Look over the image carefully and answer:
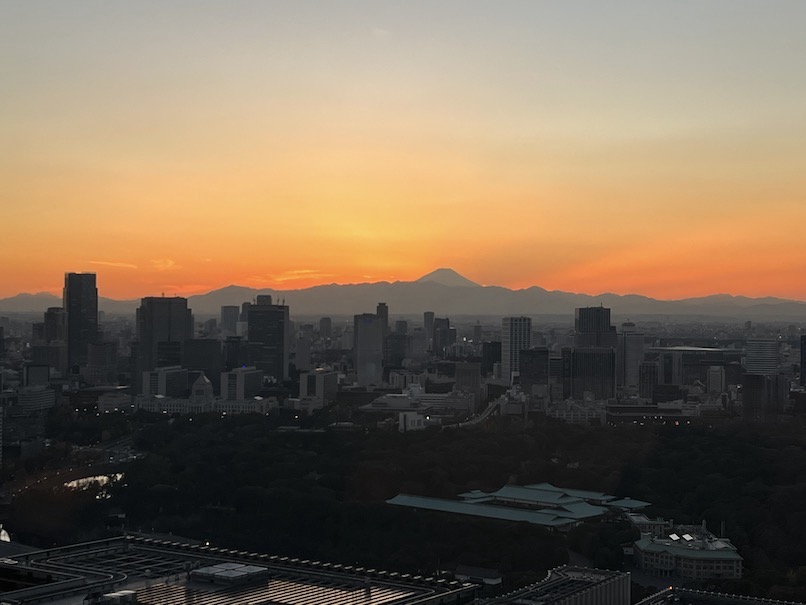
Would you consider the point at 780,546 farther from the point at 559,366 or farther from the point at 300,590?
the point at 559,366

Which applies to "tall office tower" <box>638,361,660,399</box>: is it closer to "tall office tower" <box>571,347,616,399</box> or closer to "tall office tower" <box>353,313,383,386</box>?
"tall office tower" <box>571,347,616,399</box>

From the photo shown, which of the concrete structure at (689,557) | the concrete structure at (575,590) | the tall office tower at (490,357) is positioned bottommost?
the concrete structure at (689,557)

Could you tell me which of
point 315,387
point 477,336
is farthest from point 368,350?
point 477,336

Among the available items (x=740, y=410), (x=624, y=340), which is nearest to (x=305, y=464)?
(x=740, y=410)

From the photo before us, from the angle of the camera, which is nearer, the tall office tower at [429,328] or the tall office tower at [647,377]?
the tall office tower at [647,377]

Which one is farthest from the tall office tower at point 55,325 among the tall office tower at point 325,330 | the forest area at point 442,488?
the forest area at point 442,488

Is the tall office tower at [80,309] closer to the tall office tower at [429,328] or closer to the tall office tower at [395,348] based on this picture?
the tall office tower at [395,348]
